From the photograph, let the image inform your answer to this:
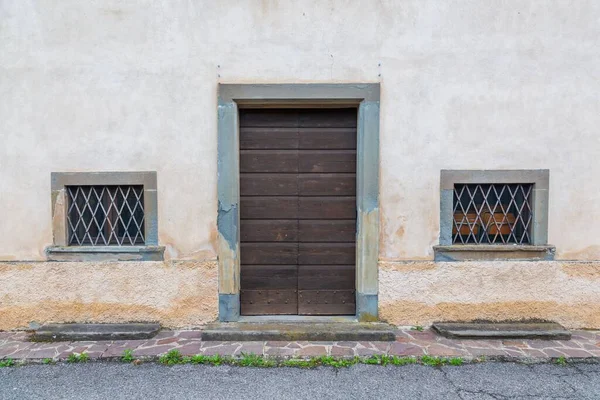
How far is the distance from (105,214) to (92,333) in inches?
46.2

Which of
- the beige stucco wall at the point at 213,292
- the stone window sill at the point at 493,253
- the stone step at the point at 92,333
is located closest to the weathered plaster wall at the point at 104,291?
the beige stucco wall at the point at 213,292

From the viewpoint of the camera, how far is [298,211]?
4203mm

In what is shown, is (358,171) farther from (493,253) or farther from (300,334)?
(300,334)

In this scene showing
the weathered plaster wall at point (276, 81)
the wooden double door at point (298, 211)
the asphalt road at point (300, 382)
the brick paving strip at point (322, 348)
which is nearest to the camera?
the asphalt road at point (300, 382)

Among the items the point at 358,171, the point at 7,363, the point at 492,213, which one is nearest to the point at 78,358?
the point at 7,363

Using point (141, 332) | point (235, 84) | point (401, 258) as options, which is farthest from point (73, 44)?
point (401, 258)

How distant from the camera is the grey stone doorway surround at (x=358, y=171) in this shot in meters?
3.98

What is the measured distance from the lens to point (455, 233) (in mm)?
4137

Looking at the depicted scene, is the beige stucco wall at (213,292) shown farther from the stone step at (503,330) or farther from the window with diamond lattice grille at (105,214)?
the window with diamond lattice grille at (105,214)

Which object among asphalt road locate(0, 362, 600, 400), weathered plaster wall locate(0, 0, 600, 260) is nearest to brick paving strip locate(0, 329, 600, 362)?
asphalt road locate(0, 362, 600, 400)

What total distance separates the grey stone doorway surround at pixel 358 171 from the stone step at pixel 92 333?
77cm

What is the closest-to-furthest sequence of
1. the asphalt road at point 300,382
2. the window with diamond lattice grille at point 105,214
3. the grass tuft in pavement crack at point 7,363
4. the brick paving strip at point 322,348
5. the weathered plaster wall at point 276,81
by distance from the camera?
the asphalt road at point 300,382
the grass tuft in pavement crack at point 7,363
the brick paving strip at point 322,348
the weathered plaster wall at point 276,81
the window with diamond lattice grille at point 105,214

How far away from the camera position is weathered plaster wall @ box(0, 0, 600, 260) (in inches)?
156

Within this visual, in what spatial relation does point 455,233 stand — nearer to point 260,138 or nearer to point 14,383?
point 260,138
